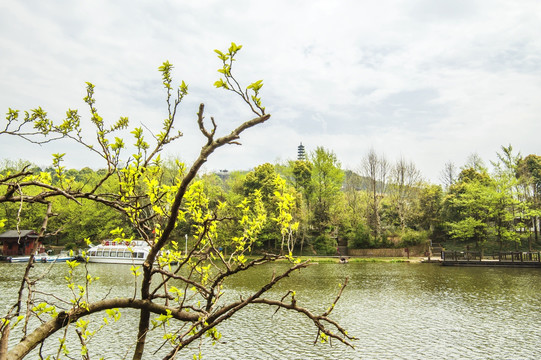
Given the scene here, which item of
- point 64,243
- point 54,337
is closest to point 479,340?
point 54,337

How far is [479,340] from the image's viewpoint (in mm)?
11547

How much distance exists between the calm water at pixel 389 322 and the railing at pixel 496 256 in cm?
956

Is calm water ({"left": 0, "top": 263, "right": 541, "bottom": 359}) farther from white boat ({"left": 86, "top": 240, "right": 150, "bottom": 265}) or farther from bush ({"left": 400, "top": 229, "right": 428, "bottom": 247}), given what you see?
bush ({"left": 400, "top": 229, "right": 428, "bottom": 247})

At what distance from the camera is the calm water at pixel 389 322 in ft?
34.8

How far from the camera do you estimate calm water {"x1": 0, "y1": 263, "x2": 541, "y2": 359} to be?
10617mm

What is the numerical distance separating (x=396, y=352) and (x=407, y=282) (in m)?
13.0

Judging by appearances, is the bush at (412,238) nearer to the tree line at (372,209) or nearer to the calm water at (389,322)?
the tree line at (372,209)

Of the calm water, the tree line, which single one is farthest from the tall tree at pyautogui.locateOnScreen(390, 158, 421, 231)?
the calm water

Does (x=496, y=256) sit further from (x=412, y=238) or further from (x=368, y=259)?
(x=368, y=259)

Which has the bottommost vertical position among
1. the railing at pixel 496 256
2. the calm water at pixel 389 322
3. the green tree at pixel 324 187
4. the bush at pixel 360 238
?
the calm water at pixel 389 322

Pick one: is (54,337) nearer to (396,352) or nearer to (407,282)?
(396,352)

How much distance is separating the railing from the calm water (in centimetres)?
956

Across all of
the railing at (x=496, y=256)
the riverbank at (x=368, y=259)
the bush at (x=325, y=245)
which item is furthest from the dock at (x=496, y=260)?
the bush at (x=325, y=245)

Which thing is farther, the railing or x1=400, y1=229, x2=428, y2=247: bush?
x1=400, y1=229, x2=428, y2=247: bush
